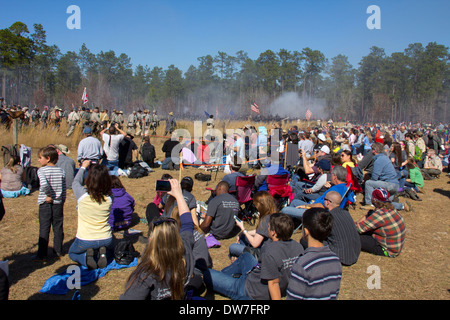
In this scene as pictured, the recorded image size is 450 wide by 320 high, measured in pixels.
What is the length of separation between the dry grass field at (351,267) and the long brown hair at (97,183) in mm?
1046

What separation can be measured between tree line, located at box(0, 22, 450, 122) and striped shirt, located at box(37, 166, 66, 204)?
4651 centimetres

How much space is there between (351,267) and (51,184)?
170 inches

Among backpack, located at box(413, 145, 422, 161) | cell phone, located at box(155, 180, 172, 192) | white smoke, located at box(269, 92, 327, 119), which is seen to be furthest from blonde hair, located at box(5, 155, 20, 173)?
white smoke, located at box(269, 92, 327, 119)

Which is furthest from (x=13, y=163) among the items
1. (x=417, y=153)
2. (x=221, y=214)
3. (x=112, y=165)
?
(x=417, y=153)

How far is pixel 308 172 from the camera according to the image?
7.60 meters

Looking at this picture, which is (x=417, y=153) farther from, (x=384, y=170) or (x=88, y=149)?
(x=88, y=149)

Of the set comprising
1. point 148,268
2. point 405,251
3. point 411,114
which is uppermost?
point 411,114

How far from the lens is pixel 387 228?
4.94 meters

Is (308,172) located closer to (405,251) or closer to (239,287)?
(405,251)

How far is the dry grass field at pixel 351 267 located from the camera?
12.9 ft

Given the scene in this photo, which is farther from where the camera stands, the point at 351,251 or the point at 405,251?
the point at 405,251

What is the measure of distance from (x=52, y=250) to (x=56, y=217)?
830 mm

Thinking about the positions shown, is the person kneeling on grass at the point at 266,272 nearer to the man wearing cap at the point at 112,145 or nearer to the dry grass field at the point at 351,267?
the dry grass field at the point at 351,267
